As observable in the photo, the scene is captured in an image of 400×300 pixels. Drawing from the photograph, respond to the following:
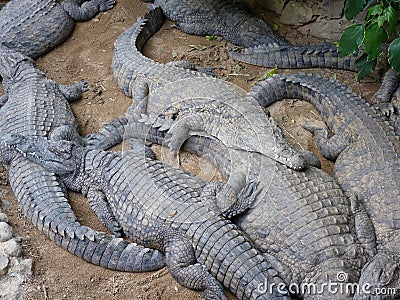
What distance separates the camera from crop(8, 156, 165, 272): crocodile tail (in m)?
3.34

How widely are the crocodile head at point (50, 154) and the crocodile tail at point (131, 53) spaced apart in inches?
40.5

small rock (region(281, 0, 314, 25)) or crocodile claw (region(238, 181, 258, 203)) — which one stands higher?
small rock (region(281, 0, 314, 25))

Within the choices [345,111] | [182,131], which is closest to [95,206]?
[182,131]

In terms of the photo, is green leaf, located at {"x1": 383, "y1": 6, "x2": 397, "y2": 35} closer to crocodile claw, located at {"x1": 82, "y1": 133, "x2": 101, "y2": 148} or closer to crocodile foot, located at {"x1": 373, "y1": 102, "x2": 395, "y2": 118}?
crocodile foot, located at {"x1": 373, "y1": 102, "x2": 395, "y2": 118}

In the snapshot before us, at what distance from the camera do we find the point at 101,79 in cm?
491

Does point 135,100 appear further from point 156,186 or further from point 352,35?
point 352,35

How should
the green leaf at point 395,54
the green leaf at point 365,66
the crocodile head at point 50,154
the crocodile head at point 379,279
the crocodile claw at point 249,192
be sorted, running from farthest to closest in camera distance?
the green leaf at point 365,66, the crocodile head at point 50,154, the green leaf at point 395,54, the crocodile claw at point 249,192, the crocodile head at point 379,279

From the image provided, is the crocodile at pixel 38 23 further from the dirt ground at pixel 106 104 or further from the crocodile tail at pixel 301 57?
the crocodile tail at pixel 301 57

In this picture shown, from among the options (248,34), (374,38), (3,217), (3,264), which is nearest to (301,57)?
(248,34)

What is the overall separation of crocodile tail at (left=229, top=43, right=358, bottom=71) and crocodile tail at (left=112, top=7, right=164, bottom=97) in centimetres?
110

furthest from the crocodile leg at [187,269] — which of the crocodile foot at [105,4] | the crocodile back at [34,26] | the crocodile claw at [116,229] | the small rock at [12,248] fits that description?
the crocodile foot at [105,4]

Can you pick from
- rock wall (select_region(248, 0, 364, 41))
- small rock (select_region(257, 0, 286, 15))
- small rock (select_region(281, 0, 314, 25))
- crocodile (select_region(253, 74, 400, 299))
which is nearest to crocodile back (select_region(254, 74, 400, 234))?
crocodile (select_region(253, 74, 400, 299))

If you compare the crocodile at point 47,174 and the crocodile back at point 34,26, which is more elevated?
the crocodile back at point 34,26

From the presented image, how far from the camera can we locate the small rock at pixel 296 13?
5.25 m
